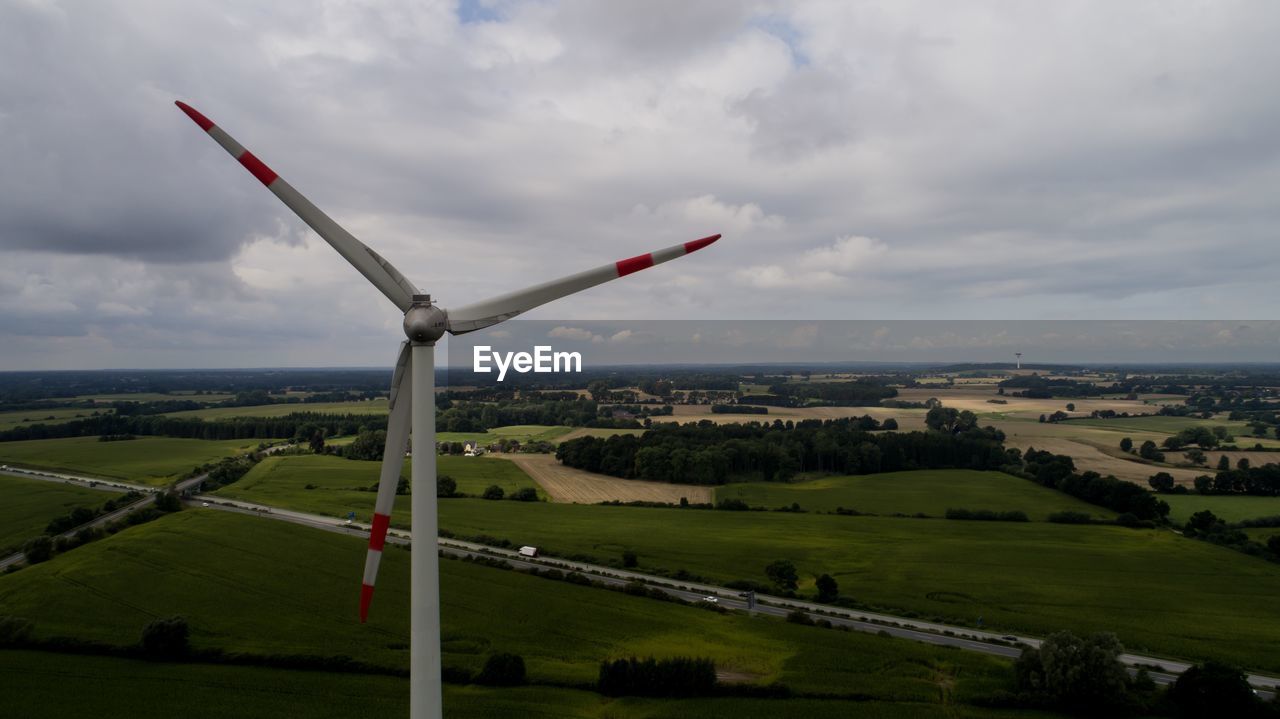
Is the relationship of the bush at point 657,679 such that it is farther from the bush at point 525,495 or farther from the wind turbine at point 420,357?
the bush at point 525,495

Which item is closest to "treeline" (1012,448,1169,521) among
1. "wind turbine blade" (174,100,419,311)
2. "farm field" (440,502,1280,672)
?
"farm field" (440,502,1280,672)

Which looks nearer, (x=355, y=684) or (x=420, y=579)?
(x=420, y=579)

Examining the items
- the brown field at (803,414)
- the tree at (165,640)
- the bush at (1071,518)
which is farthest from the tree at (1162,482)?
the tree at (165,640)

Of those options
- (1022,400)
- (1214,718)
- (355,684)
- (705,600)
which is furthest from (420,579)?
(1022,400)

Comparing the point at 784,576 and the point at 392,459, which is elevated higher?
the point at 392,459

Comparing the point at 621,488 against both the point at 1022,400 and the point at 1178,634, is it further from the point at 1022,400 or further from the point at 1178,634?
the point at 1022,400

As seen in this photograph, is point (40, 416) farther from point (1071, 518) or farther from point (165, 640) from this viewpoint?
point (1071, 518)

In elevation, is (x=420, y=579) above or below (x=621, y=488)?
above

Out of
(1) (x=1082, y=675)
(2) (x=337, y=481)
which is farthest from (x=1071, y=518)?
(2) (x=337, y=481)
